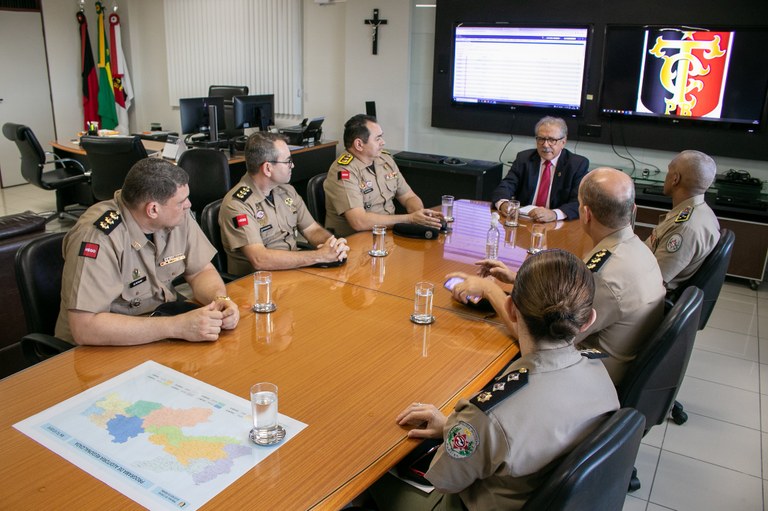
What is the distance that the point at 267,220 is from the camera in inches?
123

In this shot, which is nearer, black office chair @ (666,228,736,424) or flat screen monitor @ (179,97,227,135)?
black office chair @ (666,228,736,424)

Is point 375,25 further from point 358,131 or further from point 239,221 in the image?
point 239,221

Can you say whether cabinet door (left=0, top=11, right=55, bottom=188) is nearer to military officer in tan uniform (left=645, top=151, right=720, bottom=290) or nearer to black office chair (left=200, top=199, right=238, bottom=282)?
black office chair (left=200, top=199, right=238, bottom=282)

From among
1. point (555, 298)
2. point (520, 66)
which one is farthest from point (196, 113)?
point (555, 298)

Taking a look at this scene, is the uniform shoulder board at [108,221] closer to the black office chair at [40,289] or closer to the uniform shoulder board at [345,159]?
the black office chair at [40,289]

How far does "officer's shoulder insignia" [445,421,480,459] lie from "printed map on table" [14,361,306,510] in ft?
1.33

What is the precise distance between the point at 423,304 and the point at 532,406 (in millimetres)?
966

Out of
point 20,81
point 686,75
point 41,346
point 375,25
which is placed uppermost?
point 375,25

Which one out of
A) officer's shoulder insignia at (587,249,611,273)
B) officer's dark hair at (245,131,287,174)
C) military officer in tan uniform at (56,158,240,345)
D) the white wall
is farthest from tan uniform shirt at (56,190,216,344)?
the white wall

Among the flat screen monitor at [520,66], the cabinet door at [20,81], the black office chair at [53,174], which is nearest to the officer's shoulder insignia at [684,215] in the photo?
the flat screen monitor at [520,66]

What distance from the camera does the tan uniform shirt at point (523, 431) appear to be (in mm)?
1294

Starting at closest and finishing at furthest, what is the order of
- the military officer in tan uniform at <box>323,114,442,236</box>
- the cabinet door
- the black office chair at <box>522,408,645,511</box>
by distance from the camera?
the black office chair at <box>522,408,645,511</box>, the military officer in tan uniform at <box>323,114,442,236</box>, the cabinet door

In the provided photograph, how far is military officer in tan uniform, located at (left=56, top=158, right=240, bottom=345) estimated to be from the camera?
1.97m

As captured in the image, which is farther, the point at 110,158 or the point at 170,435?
the point at 110,158
